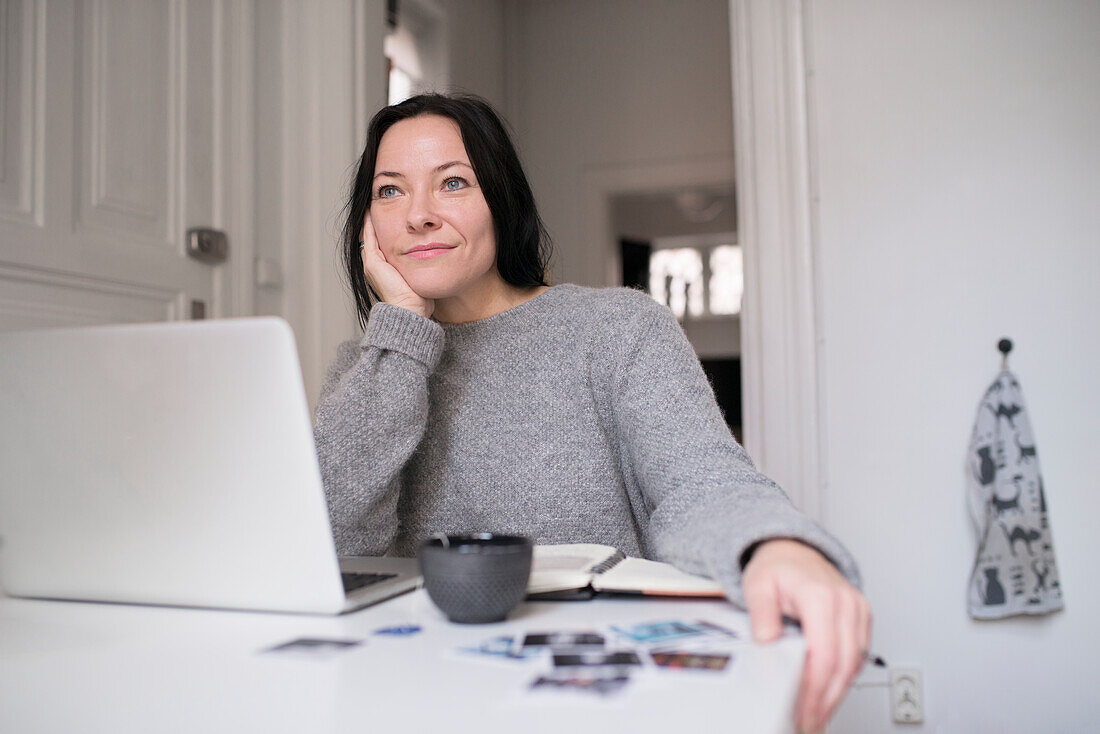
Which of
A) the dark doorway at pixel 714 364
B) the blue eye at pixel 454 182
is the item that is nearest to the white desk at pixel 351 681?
the blue eye at pixel 454 182

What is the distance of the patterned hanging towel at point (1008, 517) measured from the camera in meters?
1.74

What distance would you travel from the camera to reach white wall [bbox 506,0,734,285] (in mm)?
3605

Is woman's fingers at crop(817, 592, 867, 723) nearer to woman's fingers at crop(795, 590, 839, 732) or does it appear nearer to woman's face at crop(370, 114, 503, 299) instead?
woman's fingers at crop(795, 590, 839, 732)

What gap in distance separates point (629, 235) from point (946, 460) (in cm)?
305

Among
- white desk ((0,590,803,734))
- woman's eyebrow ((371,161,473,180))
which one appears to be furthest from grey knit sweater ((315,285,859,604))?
white desk ((0,590,803,734))

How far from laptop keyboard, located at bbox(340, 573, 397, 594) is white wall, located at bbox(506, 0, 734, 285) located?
2.90 m

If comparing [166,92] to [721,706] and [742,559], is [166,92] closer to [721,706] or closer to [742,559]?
[742,559]

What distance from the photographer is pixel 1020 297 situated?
181cm

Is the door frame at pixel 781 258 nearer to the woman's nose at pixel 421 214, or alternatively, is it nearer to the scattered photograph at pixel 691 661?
the woman's nose at pixel 421 214

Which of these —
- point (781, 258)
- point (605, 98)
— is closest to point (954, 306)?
point (781, 258)

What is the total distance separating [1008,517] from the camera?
1.74 meters

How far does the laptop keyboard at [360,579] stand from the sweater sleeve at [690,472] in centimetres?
26

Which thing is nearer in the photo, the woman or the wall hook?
the woman

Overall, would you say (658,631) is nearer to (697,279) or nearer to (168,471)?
(168,471)
